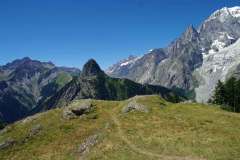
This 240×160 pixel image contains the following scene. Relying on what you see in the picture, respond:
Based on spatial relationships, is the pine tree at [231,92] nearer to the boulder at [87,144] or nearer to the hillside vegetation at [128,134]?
the hillside vegetation at [128,134]

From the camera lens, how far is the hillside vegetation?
62.1 meters

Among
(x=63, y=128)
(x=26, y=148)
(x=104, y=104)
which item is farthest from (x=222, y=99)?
(x=26, y=148)

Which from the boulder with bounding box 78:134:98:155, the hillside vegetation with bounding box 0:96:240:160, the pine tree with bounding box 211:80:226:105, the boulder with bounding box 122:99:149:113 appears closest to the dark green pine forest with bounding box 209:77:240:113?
the pine tree with bounding box 211:80:226:105

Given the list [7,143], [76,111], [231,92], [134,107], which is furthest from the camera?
[231,92]

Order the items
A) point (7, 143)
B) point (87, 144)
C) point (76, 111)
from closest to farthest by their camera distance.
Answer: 1. point (87, 144)
2. point (7, 143)
3. point (76, 111)

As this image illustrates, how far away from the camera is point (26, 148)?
76.4m

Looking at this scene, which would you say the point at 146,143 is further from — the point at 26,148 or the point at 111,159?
the point at 26,148

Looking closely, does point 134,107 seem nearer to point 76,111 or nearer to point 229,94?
point 76,111

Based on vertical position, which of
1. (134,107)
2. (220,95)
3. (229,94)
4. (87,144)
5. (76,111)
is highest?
(229,94)

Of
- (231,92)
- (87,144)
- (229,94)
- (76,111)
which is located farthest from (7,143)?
(229,94)

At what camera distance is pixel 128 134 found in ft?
234

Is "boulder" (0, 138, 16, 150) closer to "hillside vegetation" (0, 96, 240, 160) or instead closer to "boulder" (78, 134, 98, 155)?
"hillside vegetation" (0, 96, 240, 160)

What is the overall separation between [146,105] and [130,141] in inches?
869

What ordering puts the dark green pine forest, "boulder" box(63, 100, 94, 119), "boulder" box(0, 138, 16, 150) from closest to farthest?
"boulder" box(0, 138, 16, 150) → "boulder" box(63, 100, 94, 119) → the dark green pine forest
